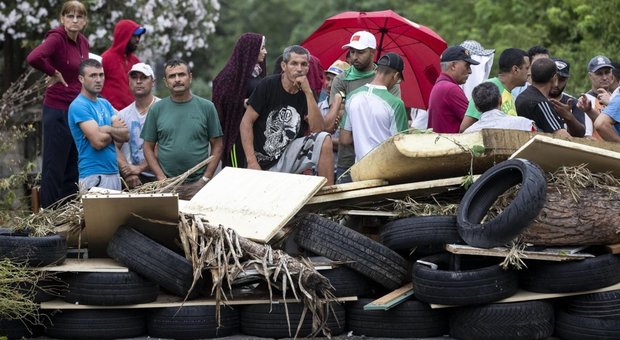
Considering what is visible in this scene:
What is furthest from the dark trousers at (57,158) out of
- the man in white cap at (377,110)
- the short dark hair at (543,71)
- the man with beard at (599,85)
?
the man with beard at (599,85)

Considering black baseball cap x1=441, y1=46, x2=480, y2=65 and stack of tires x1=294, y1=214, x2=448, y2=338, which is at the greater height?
black baseball cap x1=441, y1=46, x2=480, y2=65

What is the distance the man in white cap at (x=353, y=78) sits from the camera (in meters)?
11.7

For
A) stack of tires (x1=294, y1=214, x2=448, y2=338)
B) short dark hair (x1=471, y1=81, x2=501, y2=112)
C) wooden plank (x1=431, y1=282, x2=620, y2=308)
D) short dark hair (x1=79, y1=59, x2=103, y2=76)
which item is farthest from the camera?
short dark hair (x1=79, y1=59, x2=103, y2=76)

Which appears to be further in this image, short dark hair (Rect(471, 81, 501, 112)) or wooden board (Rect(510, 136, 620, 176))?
short dark hair (Rect(471, 81, 501, 112))

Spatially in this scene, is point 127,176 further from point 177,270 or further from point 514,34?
point 514,34

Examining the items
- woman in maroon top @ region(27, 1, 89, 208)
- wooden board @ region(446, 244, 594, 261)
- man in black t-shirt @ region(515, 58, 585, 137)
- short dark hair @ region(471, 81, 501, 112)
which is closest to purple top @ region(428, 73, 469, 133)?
man in black t-shirt @ region(515, 58, 585, 137)

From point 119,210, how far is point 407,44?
545cm

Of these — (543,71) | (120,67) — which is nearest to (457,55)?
(543,71)

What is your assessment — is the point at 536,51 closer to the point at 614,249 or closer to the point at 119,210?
the point at 614,249

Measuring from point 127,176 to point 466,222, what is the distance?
423 cm

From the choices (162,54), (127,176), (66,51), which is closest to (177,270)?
(127,176)

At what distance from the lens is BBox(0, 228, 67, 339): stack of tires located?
8953mm

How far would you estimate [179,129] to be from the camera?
11344mm

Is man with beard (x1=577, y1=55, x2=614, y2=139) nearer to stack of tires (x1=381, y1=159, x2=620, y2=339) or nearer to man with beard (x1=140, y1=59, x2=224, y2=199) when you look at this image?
stack of tires (x1=381, y1=159, x2=620, y2=339)
